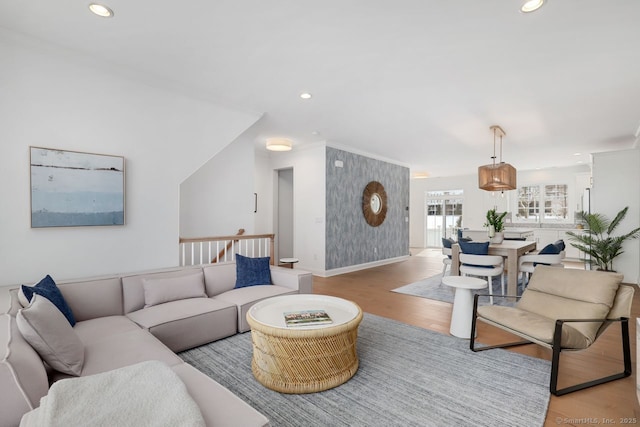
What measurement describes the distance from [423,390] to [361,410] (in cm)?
50

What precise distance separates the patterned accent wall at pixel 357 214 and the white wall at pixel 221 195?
1.71 meters

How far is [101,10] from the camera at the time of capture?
2.26 metres

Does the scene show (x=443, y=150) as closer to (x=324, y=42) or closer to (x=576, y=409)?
(x=324, y=42)

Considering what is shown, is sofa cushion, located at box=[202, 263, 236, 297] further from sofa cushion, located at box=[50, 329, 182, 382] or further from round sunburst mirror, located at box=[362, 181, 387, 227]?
round sunburst mirror, located at box=[362, 181, 387, 227]

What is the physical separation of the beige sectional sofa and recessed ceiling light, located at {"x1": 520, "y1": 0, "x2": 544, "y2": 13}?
116 inches

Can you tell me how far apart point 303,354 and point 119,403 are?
45.1 inches

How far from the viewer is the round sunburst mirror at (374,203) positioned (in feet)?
23.0

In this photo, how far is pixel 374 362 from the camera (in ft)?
8.19

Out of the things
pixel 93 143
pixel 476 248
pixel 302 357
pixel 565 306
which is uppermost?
pixel 93 143

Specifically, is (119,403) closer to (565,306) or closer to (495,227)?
(565,306)

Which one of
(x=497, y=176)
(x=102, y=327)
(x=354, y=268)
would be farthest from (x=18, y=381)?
(x=354, y=268)

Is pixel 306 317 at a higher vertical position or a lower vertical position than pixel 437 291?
higher

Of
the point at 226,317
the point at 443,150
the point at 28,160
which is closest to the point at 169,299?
the point at 226,317

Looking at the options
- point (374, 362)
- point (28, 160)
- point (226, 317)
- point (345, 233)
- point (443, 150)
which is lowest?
point (374, 362)
